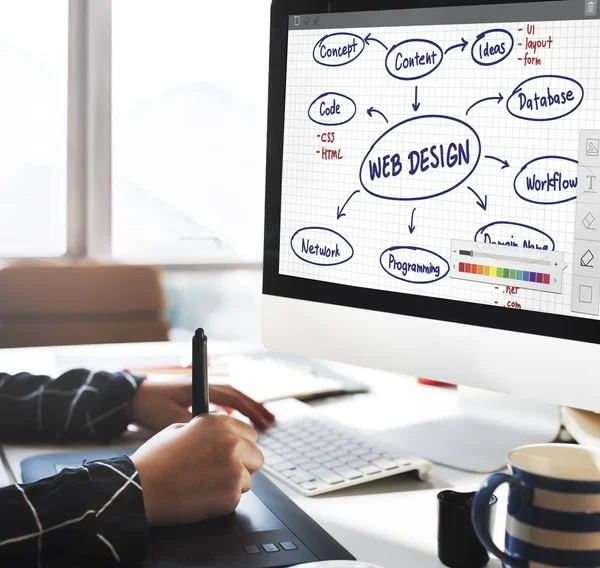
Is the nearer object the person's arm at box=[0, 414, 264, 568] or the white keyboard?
the person's arm at box=[0, 414, 264, 568]

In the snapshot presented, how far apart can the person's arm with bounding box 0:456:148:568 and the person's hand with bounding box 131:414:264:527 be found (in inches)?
0.9

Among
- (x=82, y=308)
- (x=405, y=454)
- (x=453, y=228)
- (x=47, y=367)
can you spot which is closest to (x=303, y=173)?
(x=453, y=228)

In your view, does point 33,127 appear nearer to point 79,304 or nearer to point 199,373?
point 79,304

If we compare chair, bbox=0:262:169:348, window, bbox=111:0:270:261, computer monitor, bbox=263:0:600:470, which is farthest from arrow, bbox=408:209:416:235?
window, bbox=111:0:270:261

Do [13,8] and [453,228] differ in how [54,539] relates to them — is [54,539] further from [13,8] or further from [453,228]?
[13,8]

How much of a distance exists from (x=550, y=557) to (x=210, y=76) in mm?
2990

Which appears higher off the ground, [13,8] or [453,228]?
[13,8]

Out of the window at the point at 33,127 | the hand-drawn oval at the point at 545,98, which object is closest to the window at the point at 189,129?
the window at the point at 33,127

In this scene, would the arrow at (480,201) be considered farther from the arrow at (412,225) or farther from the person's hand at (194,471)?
the person's hand at (194,471)

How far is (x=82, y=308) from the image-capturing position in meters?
2.28

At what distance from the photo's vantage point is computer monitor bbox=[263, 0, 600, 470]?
67 cm

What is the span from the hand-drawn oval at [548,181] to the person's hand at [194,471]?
349 mm

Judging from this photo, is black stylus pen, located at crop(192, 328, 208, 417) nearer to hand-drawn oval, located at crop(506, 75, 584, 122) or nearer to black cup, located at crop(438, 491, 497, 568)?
black cup, located at crop(438, 491, 497, 568)

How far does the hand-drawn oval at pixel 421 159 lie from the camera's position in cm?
73
